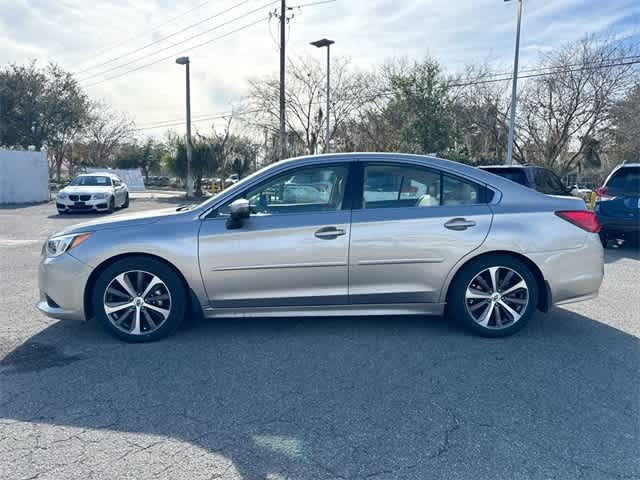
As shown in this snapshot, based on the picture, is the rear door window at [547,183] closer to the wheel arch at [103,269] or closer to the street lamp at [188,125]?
the wheel arch at [103,269]

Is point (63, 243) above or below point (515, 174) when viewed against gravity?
below

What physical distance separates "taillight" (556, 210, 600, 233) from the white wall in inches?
910

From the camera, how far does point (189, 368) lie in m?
3.57

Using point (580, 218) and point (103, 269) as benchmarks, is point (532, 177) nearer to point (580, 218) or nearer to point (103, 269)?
point (580, 218)

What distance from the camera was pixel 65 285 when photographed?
4.00m

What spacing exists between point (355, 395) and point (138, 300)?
210cm

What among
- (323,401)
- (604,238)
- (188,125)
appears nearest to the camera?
(323,401)

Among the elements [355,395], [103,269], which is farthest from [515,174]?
[103,269]

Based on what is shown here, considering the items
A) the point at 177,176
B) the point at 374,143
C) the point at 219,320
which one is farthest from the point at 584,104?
the point at 219,320

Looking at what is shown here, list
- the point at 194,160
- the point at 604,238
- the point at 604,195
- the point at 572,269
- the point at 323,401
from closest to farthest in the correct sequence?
the point at 323,401
the point at 572,269
the point at 604,195
the point at 604,238
the point at 194,160

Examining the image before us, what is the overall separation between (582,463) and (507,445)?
14.4 inches

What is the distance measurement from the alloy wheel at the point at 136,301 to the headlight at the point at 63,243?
46cm

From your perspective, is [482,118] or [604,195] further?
[482,118]

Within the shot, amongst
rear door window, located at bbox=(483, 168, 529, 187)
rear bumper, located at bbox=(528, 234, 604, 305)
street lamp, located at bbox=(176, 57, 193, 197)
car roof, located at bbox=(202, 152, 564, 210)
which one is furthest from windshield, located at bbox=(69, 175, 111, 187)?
rear bumper, located at bbox=(528, 234, 604, 305)
